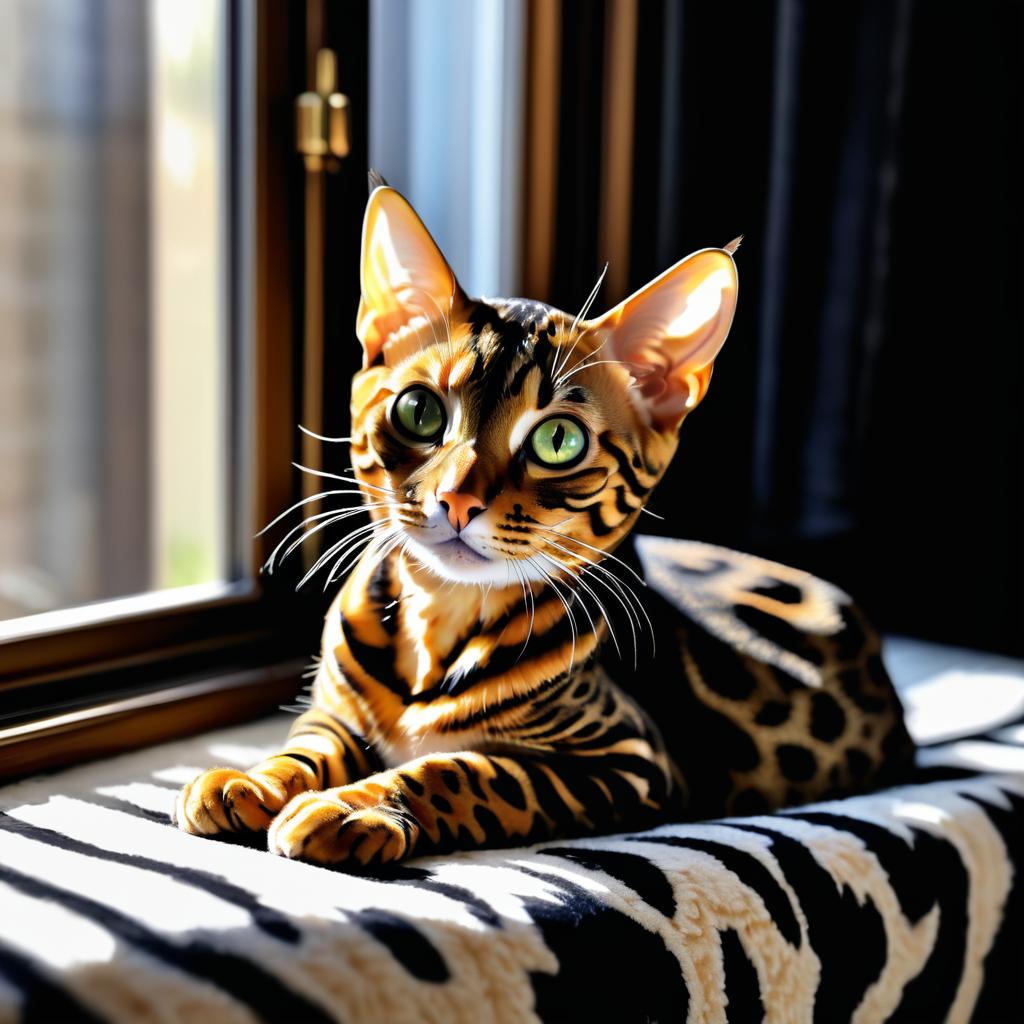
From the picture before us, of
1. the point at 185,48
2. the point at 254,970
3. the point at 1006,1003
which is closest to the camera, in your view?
the point at 254,970

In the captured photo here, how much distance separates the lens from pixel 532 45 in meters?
1.38

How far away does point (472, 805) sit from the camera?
2.68ft

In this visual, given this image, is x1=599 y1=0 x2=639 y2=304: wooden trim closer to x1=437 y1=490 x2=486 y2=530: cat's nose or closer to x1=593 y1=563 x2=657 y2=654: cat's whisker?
x1=593 y1=563 x2=657 y2=654: cat's whisker

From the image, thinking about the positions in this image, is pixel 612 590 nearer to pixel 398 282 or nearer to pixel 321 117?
pixel 398 282

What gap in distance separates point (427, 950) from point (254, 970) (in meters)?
0.10

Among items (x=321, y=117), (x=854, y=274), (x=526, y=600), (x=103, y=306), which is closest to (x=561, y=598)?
(x=526, y=600)

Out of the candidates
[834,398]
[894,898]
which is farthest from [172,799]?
[834,398]

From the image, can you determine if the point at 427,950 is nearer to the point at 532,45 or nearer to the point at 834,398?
the point at 532,45

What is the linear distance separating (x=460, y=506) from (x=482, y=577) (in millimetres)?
62

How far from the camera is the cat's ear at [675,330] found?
0.84 m

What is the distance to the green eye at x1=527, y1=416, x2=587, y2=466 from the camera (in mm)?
837

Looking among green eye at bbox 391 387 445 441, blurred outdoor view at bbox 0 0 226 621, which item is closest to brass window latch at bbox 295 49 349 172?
blurred outdoor view at bbox 0 0 226 621

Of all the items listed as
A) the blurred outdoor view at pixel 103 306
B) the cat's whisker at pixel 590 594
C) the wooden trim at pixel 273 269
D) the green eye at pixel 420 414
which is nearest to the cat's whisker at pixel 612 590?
Answer: the cat's whisker at pixel 590 594

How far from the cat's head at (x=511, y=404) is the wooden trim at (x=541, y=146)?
21.9 inches
